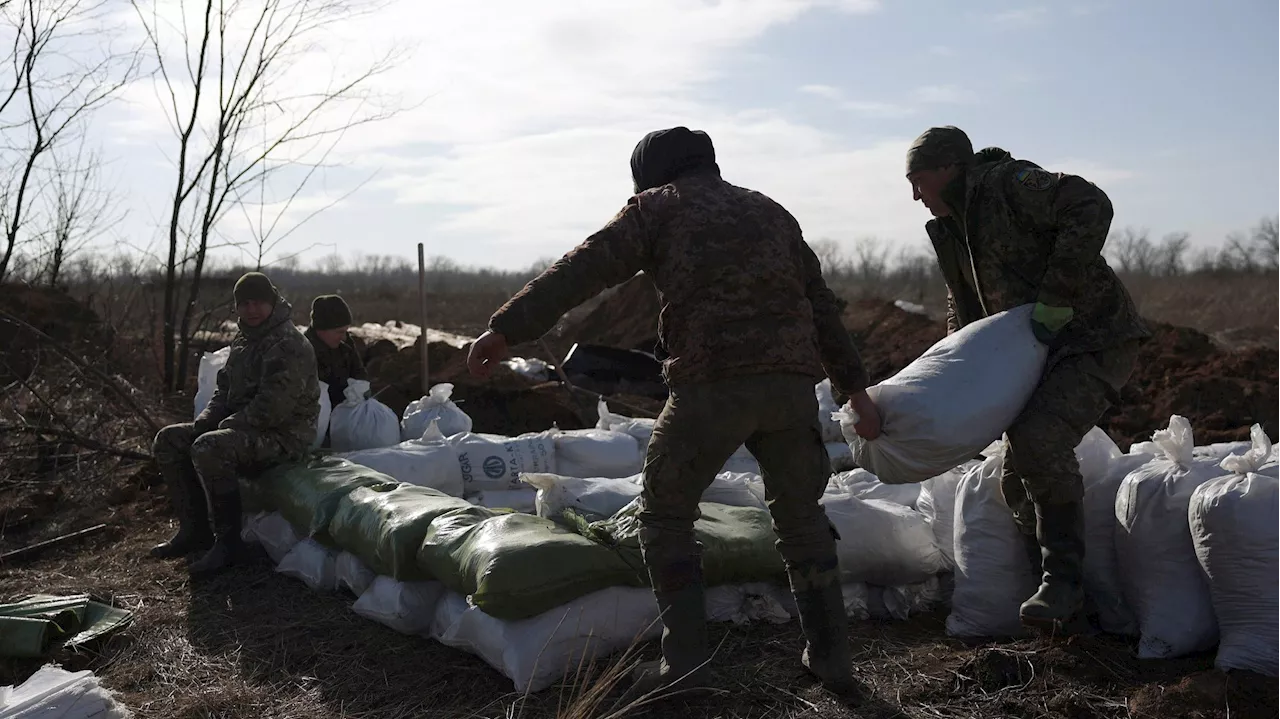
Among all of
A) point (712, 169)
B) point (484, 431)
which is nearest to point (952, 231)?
point (712, 169)

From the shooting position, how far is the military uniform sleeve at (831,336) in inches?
112

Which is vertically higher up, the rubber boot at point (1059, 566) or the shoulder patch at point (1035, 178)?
the shoulder patch at point (1035, 178)

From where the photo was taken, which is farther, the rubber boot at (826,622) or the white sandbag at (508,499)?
the white sandbag at (508,499)

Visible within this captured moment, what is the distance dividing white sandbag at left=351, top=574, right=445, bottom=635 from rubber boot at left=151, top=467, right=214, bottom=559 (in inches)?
62.1

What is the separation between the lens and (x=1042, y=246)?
3.03 m


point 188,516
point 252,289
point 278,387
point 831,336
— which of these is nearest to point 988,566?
point 831,336

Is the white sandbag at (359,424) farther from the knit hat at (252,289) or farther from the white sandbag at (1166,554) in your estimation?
the white sandbag at (1166,554)

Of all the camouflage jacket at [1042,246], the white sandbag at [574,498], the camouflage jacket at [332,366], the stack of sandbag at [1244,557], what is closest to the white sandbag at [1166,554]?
the stack of sandbag at [1244,557]

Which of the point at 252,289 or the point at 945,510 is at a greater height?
the point at 252,289

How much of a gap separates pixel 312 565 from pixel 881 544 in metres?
2.11

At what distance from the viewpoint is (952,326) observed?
3.51m

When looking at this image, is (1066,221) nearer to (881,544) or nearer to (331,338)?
(881,544)

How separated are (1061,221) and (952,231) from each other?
0.44 meters

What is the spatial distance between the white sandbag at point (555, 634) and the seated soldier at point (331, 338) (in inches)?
115
